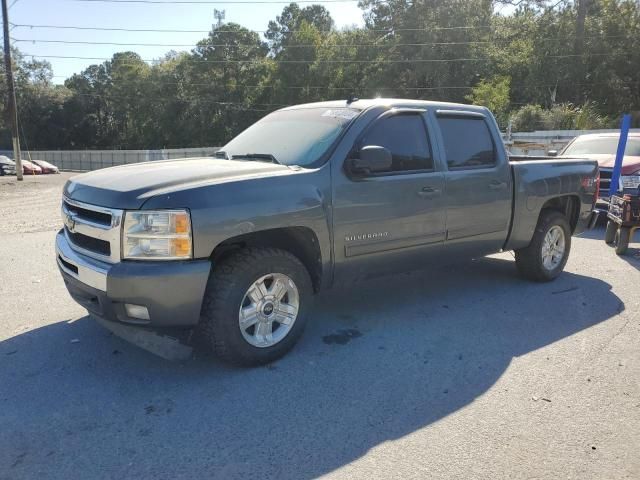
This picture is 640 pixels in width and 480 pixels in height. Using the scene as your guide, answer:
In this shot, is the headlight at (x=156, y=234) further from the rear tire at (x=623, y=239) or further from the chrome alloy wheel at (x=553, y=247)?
the rear tire at (x=623, y=239)

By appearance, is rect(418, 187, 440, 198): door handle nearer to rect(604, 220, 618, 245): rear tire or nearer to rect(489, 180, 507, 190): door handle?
rect(489, 180, 507, 190): door handle

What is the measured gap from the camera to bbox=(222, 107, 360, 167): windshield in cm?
448

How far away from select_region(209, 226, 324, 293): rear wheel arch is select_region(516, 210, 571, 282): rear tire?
3044 mm

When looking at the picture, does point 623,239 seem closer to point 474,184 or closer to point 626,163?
point 626,163

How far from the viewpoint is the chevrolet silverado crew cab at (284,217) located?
3570mm

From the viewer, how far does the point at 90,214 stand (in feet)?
12.8

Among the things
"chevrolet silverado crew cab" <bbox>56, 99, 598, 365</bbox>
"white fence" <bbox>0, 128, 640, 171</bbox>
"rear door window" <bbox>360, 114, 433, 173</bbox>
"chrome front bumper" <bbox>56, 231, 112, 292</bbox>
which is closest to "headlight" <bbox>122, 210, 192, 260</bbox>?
"chevrolet silverado crew cab" <bbox>56, 99, 598, 365</bbox>

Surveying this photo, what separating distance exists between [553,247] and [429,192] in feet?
8.03

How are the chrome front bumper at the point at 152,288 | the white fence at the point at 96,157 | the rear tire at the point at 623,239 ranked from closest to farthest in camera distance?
the chrome front bumper at the point at 152,288 < the rear tire at the point at 623,239 < the white fence at the point at 96,157

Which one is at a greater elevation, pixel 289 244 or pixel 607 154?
pixel 607 154

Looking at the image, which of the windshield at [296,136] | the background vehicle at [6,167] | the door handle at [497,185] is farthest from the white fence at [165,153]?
the door handle at [497,185]

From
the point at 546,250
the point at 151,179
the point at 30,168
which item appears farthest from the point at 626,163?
the point at 30,168

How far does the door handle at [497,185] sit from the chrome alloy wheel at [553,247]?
1.06m

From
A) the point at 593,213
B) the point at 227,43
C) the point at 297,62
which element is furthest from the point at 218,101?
the point at 593,213
